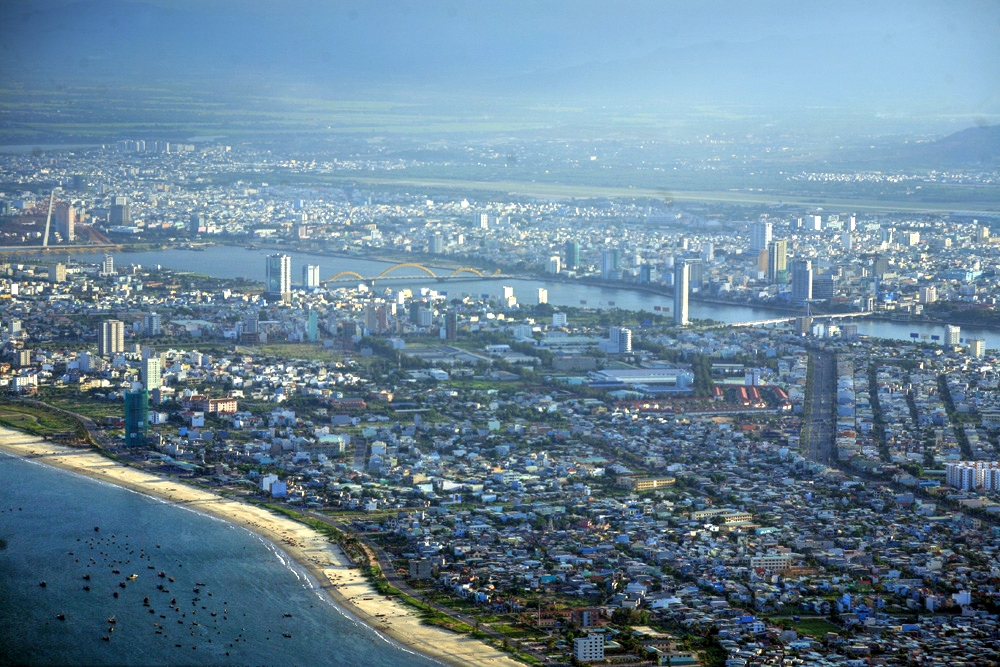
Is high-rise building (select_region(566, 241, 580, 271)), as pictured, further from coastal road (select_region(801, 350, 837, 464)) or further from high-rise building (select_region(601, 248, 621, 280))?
coastal road (select_region(801, 350, 837, 464))

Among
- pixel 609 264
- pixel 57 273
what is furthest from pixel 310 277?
pixel 609 264

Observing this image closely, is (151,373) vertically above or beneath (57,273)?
beneath

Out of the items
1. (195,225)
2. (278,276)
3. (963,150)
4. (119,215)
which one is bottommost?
(278,276)

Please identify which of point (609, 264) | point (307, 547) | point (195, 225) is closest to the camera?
point (307, 547)

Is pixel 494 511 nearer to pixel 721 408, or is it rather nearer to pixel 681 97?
pixel 721 408

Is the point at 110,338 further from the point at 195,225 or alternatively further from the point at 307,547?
the point at 195,225

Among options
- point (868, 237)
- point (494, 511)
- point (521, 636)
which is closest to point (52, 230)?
point (868, 237)

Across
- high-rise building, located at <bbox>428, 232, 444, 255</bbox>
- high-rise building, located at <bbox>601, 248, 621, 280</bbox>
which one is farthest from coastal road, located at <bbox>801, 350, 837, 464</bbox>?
high-rise building, located at <bbox>428, 232, 444, 255</bbox>
